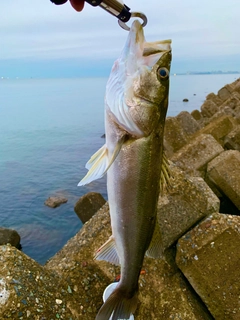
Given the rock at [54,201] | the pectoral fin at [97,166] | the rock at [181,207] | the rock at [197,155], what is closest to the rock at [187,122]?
the rock at [197,155]

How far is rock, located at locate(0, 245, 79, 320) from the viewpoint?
3.02 meters

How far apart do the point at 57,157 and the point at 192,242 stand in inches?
656

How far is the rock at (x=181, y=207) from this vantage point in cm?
406

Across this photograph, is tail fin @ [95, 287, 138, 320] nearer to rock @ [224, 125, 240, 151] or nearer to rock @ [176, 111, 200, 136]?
rock @ [224, 125, 240, 151]

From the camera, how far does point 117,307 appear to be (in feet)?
9.89

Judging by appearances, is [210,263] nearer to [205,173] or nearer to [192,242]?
[192,242]

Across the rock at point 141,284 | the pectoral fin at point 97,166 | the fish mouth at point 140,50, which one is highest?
the fish mouth at point 140,50

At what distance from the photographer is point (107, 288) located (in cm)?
353

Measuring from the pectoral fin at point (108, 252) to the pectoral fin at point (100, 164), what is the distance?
722 mm

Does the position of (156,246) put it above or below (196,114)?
above

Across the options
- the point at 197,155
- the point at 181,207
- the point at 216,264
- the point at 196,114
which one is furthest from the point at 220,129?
the point at 196,114

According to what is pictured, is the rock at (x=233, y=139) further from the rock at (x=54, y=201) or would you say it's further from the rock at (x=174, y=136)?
the rock at (x=54, y=201)

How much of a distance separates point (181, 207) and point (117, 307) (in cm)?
158

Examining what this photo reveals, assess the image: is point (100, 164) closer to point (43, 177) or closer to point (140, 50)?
point (140, 50)
